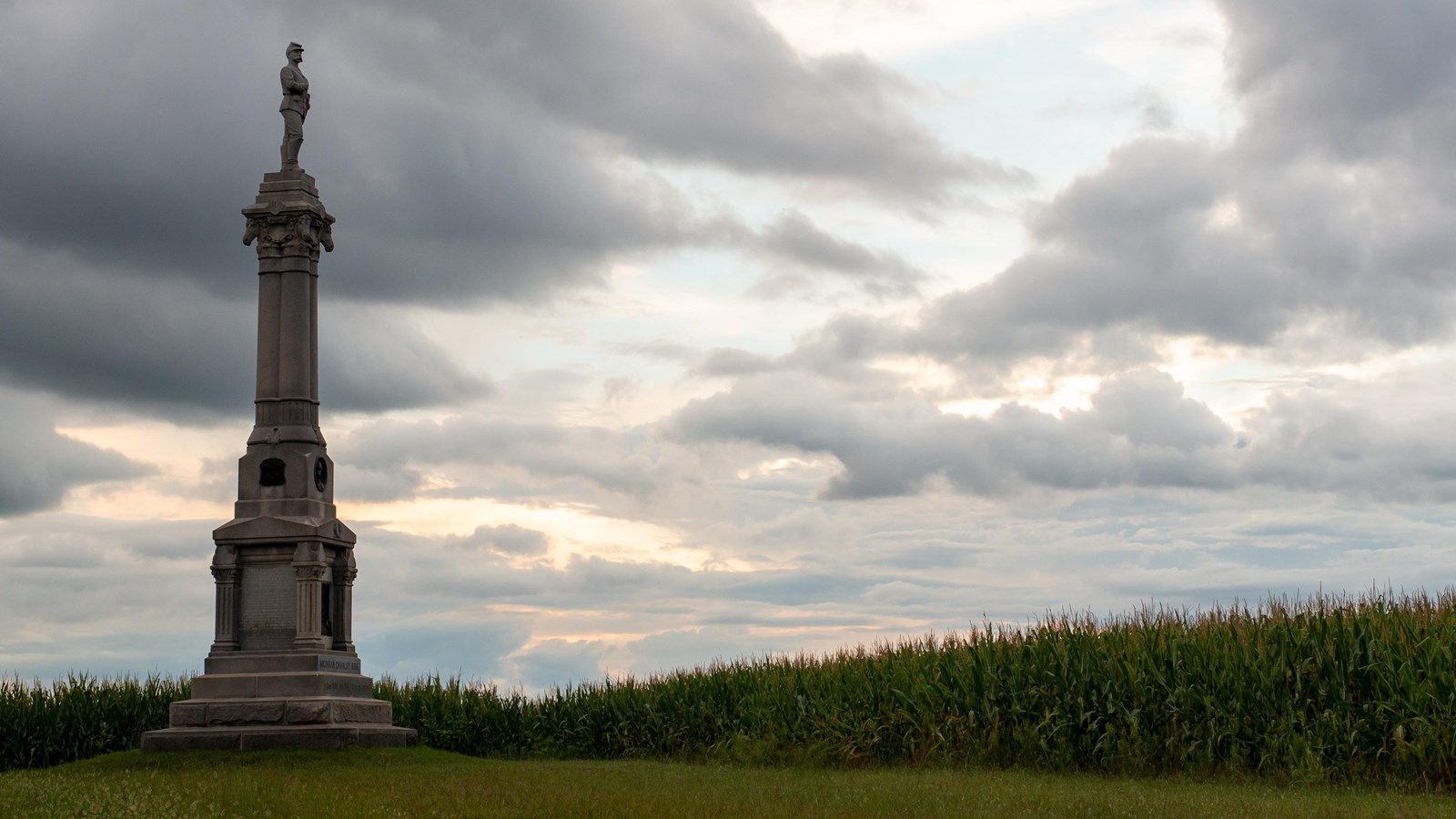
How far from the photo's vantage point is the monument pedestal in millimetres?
24703

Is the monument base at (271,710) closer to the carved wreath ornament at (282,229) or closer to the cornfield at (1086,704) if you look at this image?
the cornfield at (1086,704)

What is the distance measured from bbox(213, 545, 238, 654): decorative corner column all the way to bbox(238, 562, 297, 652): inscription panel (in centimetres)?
17

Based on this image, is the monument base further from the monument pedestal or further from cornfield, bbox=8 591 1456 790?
cornfield, bbox=8 591 1456 790

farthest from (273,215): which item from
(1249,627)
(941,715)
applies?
(1249,627)

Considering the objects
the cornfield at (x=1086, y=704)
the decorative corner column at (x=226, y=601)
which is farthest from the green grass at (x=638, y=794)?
the decorative corner column at (x=226, y=601)

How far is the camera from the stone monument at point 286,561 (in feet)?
81.1

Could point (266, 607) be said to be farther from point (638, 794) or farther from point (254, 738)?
point (638, 794)

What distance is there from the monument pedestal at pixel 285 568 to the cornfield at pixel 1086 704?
5962mm

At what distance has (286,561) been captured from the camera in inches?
1024

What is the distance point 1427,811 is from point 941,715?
9304 mm

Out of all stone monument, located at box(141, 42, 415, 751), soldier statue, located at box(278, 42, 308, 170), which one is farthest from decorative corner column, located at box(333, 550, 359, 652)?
soldier statue, located at box(278, 42, 308, 170)

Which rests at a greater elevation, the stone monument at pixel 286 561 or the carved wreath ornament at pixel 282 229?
the carved wreath ornament at pixel 282 229

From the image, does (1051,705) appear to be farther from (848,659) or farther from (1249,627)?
(848,659)

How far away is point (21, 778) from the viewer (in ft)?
67.8
